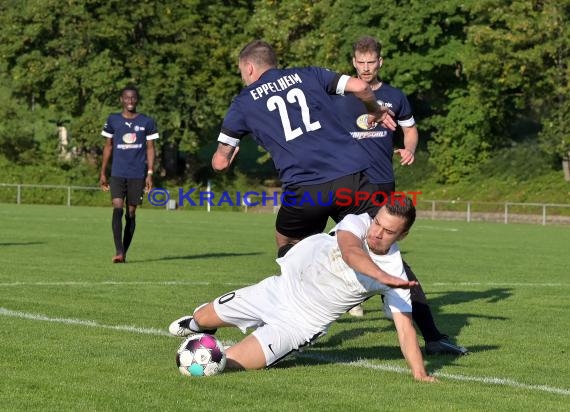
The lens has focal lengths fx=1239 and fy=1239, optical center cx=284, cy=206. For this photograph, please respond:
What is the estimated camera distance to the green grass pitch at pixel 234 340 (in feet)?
21.5

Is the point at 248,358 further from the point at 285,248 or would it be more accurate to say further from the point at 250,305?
the point at 285,248

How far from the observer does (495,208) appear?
46.9 metres

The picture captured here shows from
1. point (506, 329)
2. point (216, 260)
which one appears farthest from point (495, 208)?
point (506, 329)

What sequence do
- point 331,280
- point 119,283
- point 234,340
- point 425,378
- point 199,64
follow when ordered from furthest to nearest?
point 199,64 → point 119,283 → point 234,340 → point 331,280 → point 425,378

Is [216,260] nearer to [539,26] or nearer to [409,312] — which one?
[409,312]

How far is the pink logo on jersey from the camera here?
17.5 metres

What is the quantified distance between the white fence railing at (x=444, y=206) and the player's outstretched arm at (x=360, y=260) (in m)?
36.9

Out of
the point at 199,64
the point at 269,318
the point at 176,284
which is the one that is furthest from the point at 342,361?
the point at 199,64

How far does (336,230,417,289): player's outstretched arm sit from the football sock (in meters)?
1.68

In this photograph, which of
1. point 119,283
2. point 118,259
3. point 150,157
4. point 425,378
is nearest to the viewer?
point 425,378

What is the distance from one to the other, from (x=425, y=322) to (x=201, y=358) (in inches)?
84.9

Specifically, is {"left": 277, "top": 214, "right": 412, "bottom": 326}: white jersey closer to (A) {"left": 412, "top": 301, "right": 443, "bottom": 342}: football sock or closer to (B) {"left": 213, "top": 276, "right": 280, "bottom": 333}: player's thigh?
(B) {"left": 213, "top": 276, "right": 280, "bottom": 333}: player's thigh

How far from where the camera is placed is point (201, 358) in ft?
24.0

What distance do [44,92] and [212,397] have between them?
175ft
